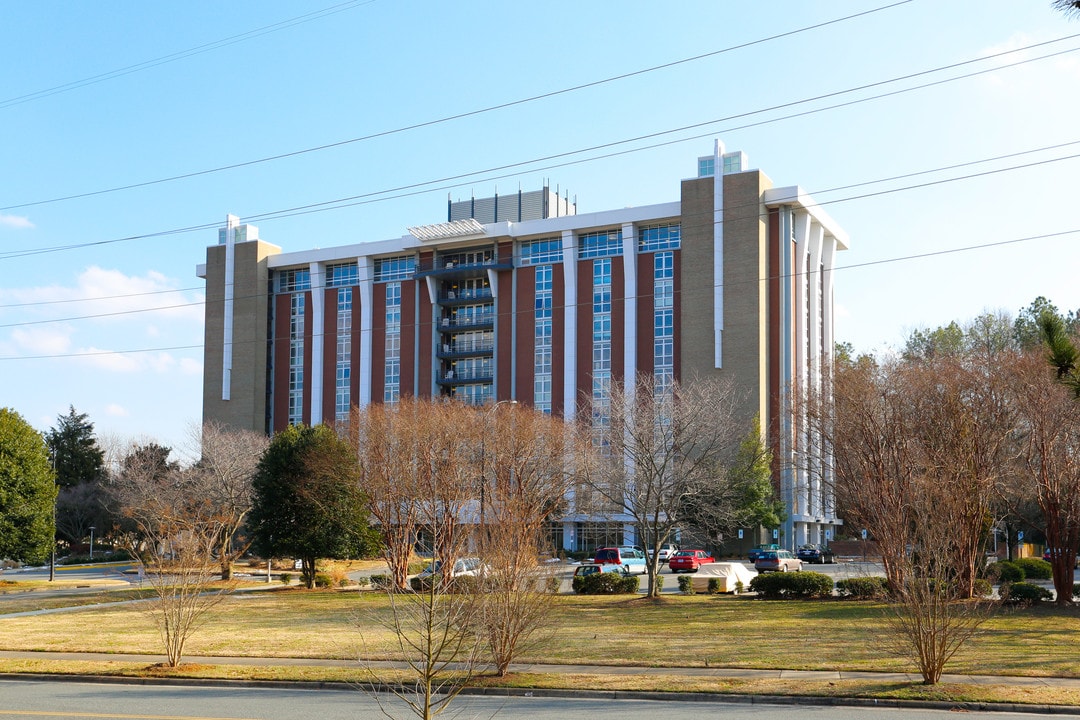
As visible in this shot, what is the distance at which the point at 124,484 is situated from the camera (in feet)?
260

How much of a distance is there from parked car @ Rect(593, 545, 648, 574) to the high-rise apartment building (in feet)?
39.6

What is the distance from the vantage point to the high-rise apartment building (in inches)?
3199

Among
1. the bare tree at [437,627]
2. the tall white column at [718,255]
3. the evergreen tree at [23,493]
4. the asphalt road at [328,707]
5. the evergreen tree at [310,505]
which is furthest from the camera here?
the tall white column at [718,255]

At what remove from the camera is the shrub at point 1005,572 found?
37969mm

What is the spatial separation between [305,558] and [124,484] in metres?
38.7

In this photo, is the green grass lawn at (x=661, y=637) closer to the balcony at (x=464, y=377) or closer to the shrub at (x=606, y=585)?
the shrub at (x=606, y=585)

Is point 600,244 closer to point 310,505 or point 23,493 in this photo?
point 310,505

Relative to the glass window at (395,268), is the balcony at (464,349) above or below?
below

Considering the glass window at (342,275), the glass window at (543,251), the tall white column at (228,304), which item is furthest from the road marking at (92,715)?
the tall white column at (228,304)

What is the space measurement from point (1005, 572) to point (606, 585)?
15220mm

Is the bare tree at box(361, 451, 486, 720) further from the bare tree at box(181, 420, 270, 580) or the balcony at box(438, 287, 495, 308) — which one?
the balcony at box(438, 287, 495, 308)

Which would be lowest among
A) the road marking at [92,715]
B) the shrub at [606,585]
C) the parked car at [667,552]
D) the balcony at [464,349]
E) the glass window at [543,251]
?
the parked car at [667,552]

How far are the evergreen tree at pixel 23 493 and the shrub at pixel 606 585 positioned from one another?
28393 millimetres

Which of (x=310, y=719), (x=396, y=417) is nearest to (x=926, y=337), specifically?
(x=396, y=417)
